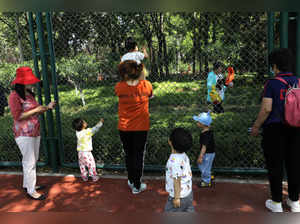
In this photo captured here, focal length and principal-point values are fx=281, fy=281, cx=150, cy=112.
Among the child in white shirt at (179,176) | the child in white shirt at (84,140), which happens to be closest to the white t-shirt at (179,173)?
the child in white shirt at (179,176)

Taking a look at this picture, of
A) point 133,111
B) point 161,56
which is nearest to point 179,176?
point 133,111

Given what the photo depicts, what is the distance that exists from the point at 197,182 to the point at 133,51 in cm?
219

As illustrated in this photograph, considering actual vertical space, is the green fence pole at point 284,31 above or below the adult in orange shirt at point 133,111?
above

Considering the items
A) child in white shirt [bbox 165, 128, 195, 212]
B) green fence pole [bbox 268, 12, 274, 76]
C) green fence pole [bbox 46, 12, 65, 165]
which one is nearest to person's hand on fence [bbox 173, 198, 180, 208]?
child in white shirt [bbox 165, 128, 195, 212]

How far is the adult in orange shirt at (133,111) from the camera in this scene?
11.4ft

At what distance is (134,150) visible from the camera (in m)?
3.80

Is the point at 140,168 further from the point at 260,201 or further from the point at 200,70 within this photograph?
the point at 200,70

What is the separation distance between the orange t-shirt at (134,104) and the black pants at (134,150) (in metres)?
0.10

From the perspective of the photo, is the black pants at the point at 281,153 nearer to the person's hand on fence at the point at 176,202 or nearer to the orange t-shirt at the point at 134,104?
the person's hand on fence at the point at 176,202

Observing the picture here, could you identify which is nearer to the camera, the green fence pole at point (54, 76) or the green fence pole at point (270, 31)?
the green fence pole at point (270, 31)

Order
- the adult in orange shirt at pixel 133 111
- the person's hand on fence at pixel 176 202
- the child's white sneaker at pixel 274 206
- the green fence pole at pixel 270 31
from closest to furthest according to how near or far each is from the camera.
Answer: the person's hand on fence at pixel 176 202 < the child's white sneaker at pixel 274 206 < the adult in orange shirt at pixel 133 111 < the green fence pole at pixel 270 31

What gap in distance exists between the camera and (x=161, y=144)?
5.17m

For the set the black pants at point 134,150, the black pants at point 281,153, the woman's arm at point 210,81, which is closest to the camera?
the black pants at point 281,153

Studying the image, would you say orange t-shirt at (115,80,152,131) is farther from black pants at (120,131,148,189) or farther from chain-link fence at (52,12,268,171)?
chain-link fence at (52,12,268,171)
